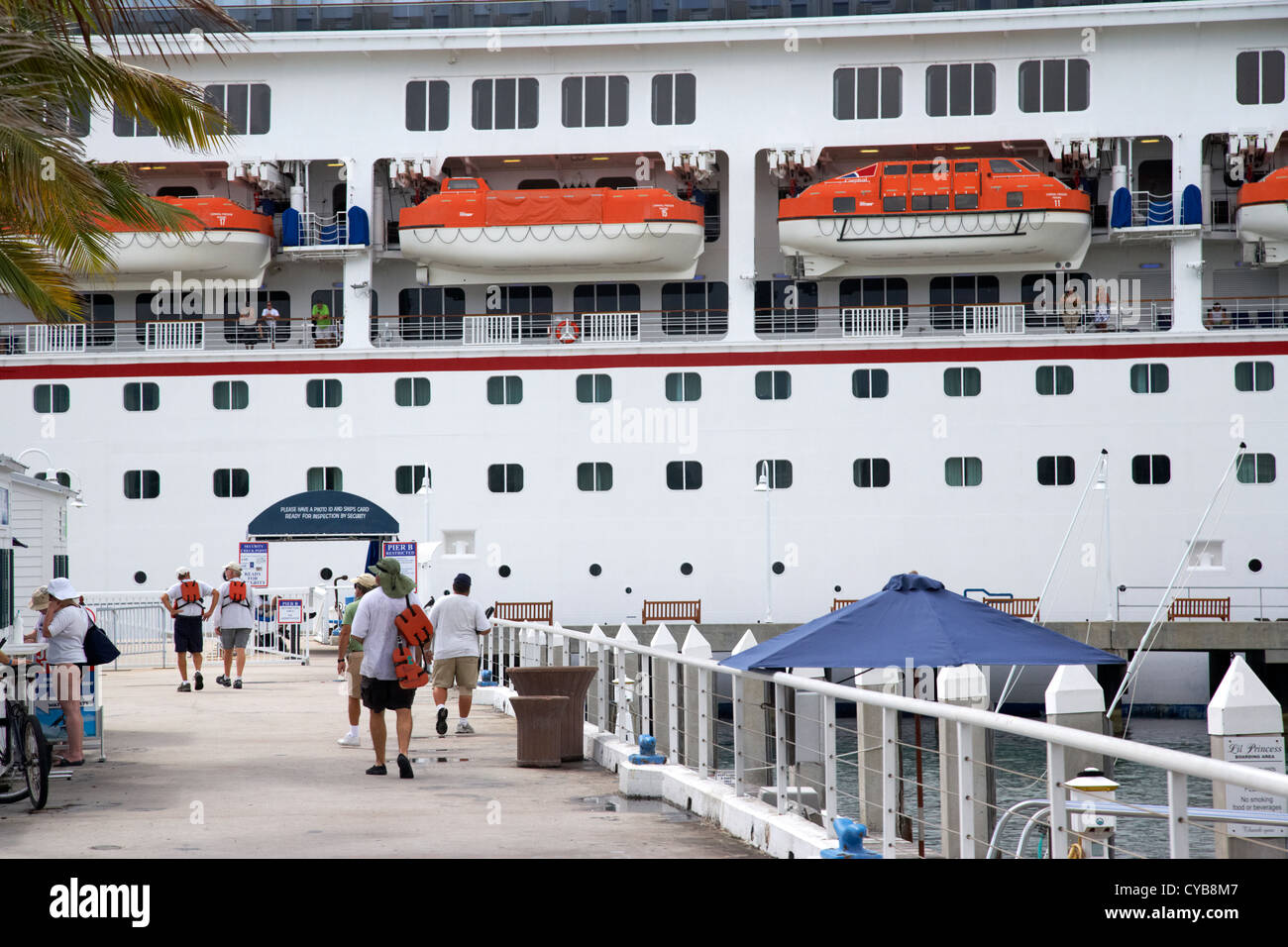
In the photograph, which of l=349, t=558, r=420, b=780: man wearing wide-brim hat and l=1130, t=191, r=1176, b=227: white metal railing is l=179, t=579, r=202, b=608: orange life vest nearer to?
l=349, t=558, r=420, b=780: man wearing wide-brim hat

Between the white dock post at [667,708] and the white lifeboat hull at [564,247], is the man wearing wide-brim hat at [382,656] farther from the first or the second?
the white lifeboat hull at [564,247]

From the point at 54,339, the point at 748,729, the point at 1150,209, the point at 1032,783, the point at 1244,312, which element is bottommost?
the point at 1032,783

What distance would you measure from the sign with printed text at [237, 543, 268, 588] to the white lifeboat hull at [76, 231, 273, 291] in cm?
844

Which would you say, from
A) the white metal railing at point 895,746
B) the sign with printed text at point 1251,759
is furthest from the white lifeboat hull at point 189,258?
the sign with printed text at point 1251,759

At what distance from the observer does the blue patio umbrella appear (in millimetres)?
8625

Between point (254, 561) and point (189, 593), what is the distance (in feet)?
20.0

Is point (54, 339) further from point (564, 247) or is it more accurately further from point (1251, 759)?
point (1251, 759)

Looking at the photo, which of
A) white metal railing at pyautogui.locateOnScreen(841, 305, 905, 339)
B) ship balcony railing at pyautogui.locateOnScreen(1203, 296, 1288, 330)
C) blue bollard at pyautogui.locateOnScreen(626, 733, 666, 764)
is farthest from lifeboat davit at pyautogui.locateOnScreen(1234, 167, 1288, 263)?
blue bollard at pyautogui.locateOnScreen(626, 733, 666, 764)

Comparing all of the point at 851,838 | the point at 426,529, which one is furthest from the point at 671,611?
the point at 851,838

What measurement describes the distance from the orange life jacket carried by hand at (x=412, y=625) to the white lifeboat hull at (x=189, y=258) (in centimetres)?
2210

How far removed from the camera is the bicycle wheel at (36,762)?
10086 mm

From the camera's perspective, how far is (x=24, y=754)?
10180 mm

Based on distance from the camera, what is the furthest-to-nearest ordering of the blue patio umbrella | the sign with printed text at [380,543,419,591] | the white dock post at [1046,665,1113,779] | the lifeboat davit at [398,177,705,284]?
1. the lifeboat davit at [398,177,705,284]
2. the sign with printed text at [380,543,419,591]
3. the white dock post at [1046,665,1113,779]
4. the blue patio umbrella
